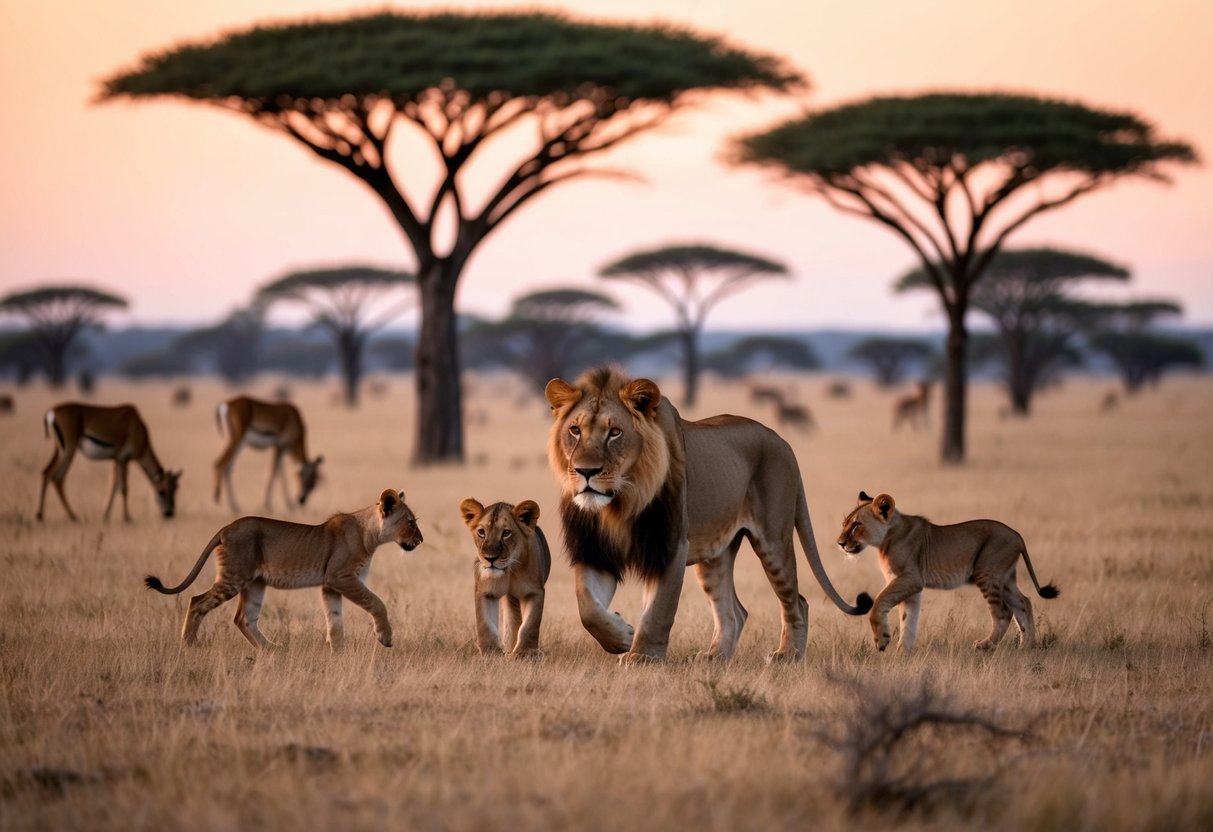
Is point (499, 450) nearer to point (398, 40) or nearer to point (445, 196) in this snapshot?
point (445, 196)

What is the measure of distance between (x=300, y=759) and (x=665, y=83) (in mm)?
16133

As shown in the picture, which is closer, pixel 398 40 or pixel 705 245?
pixel 398 40

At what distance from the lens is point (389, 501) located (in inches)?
304

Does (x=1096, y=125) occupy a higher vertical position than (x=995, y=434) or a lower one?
higher

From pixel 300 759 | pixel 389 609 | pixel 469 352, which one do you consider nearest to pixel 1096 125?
pixel 389 609

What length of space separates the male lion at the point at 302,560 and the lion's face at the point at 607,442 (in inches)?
49.1

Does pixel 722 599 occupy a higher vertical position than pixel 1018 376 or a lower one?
lower

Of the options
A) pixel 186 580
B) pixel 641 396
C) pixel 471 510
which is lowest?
pixel 186 580

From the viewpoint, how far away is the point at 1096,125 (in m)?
22.3

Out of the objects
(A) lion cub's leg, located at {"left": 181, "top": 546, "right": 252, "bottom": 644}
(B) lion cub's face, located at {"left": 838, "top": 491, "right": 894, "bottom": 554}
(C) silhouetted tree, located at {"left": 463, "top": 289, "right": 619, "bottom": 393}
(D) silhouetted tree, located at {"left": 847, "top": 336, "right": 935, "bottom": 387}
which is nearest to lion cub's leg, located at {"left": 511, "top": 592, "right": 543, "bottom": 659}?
(A) lion cub's leg, located at {"left": 181, "top": 546, "right": 252, "bottom": 644}

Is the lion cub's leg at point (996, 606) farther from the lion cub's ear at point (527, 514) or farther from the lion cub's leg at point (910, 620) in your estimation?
the lion cub's ear at point (527, 514)

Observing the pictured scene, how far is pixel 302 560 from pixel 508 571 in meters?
1.23

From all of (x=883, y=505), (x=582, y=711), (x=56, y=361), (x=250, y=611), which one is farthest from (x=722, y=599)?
(x=56, y=361)

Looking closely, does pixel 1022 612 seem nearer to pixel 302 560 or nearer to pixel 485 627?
pixel 485 627
